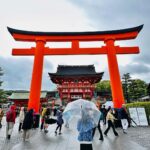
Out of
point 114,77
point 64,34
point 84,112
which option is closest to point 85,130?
point 84,112

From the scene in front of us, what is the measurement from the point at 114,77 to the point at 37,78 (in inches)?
225

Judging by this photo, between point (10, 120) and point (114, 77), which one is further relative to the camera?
point (114, 77)

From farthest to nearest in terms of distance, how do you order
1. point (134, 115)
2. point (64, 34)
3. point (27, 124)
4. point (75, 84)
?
point (75, 84)
point (64, 34)
point (134, 115)
point (27, 124)

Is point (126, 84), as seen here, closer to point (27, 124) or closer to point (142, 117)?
point (142, 117)

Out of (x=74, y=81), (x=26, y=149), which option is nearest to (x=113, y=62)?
(x=26, y=149)

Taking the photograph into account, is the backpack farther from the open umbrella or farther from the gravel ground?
the gravel ground

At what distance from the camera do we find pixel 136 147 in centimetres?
610

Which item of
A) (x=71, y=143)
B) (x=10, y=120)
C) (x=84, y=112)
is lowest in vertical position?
(x=71, y=143)

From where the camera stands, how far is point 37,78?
1312cm

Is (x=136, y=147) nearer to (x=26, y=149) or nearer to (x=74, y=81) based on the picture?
(x=26, y=149)

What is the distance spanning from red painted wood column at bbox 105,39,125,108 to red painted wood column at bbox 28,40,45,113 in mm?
5225

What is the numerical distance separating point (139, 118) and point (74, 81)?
720 inches

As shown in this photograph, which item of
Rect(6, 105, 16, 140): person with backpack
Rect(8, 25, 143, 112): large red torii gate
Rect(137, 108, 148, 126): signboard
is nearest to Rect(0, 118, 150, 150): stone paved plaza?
Rect(6, 105, 16, 140): person with backpack

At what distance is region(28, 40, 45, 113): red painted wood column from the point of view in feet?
41.6
